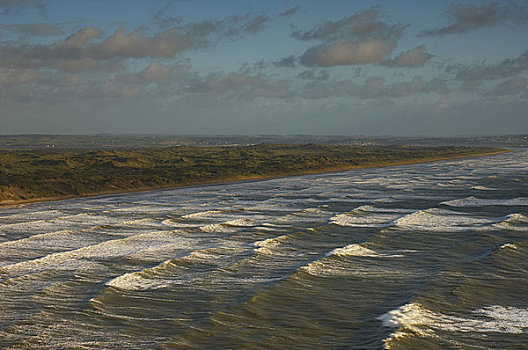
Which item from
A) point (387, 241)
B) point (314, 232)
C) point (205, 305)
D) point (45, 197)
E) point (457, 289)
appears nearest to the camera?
point (205, 305)

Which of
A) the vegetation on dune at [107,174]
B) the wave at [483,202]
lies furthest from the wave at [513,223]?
the vegetation on dune at [107,174]

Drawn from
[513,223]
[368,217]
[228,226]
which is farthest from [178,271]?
[513,223]

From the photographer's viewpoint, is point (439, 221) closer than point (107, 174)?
Yes

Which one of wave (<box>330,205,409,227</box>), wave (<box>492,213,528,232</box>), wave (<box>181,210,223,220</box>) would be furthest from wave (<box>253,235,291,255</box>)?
wave (<box>492,213,528,232</box>)

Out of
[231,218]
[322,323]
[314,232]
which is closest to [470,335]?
[322,323]

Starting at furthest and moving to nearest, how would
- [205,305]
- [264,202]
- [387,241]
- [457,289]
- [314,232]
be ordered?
[264,202]
[314,232]
[387,241]
[457,289]
[205,305]

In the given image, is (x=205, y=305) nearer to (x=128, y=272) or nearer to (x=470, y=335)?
(x=128, y=272)

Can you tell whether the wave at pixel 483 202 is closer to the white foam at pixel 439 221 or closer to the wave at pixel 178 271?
the white foam at pixel 439 221

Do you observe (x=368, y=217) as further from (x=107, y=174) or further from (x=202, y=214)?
(x=107, y=174)

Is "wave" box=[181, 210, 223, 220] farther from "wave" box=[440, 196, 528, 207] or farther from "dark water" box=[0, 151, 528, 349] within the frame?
"wave" box=[440, 196, 528, 207]
